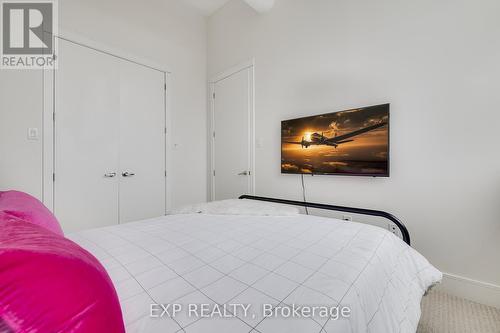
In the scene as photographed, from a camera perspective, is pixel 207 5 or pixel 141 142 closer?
pixel 141 142

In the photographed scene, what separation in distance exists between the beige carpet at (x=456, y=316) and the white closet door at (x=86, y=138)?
10.5 ft

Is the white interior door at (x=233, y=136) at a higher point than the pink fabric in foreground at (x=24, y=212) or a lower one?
higher

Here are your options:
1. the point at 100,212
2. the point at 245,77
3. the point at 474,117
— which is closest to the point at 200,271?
the point at 474,117

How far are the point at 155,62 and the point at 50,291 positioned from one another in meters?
3.34

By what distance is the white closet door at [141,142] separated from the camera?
2.75 meters

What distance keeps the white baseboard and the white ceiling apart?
427 centimetres

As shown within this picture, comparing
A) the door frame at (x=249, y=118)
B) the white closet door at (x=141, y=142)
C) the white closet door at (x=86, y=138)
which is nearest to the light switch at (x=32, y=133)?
the white closet door at (x=86, y=138)

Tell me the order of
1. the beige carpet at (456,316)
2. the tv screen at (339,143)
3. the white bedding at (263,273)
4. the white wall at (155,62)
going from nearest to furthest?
the white bedding at (263,273)
the beige carpet at (456,316)
the tv screen at (339,143)
the white wall at (155,62)

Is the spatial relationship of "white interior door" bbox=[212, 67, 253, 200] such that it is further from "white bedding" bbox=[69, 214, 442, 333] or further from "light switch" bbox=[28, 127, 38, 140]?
"light switch" bbox=[28, 127, 38, 140]

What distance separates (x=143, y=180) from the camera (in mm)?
2930

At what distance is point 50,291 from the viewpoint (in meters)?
0.33

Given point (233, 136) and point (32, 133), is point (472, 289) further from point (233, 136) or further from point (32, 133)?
point (32, 133)

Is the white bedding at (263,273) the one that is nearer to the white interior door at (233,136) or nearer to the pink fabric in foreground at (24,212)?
the pink fabric in foreground at (24,212)

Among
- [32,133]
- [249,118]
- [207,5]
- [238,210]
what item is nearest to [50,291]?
[238,210]
